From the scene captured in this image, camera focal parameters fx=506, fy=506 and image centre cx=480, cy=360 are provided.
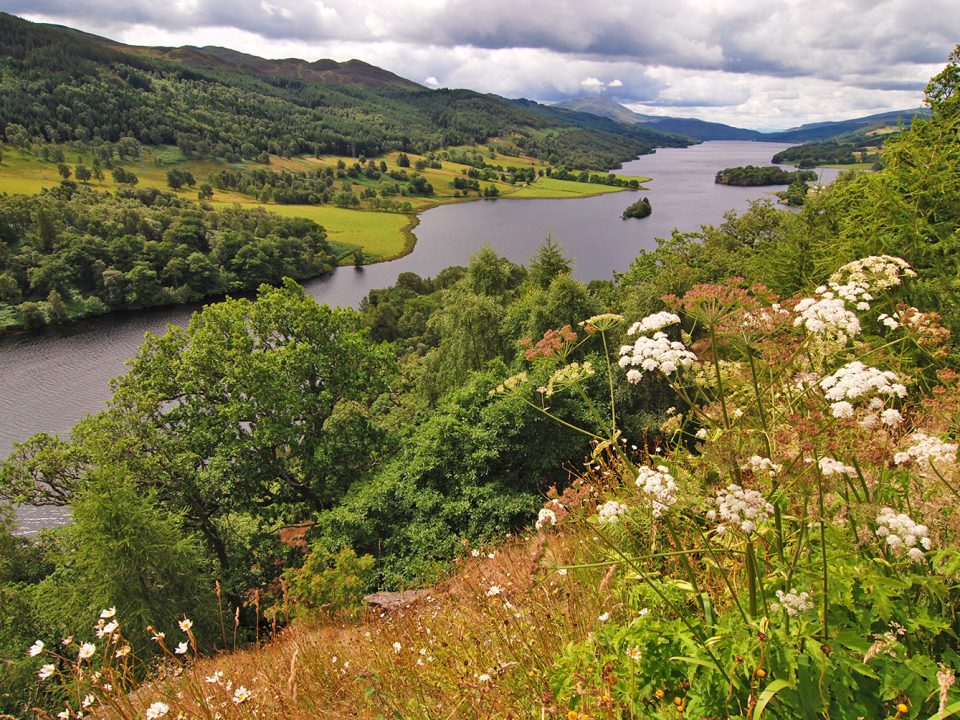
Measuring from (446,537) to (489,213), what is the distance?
381 feet

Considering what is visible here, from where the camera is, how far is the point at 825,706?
88.3 inches

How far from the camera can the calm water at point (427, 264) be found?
129 ft

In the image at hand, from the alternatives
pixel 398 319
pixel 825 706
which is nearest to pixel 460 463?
pixel 825 706

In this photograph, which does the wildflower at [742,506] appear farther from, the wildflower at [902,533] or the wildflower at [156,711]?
the wildflower at [156,711]

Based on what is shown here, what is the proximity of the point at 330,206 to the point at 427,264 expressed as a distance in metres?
61.8

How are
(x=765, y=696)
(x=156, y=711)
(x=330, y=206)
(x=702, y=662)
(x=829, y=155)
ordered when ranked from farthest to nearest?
(x=829, y=155)
(x=330, y=206)
(x=156, y=711)
(x=702, y=662)
(x=765, y=696)

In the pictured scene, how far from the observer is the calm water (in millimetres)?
39250

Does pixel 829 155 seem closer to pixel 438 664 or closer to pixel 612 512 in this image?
pixel 612 512

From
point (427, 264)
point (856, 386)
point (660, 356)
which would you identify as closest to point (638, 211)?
point (427, 264)

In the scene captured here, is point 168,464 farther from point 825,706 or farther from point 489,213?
point 489,213

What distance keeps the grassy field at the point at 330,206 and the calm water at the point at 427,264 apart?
6337mm

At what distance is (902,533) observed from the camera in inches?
93.7

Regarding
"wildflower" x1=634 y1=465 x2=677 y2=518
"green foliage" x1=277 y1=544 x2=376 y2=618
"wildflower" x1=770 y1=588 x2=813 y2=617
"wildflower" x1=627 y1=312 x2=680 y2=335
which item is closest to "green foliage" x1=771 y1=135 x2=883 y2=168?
"green foliage" x1=277 y1=544 x2=376 y2=618

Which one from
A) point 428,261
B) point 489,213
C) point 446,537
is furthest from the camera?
point 489,213
